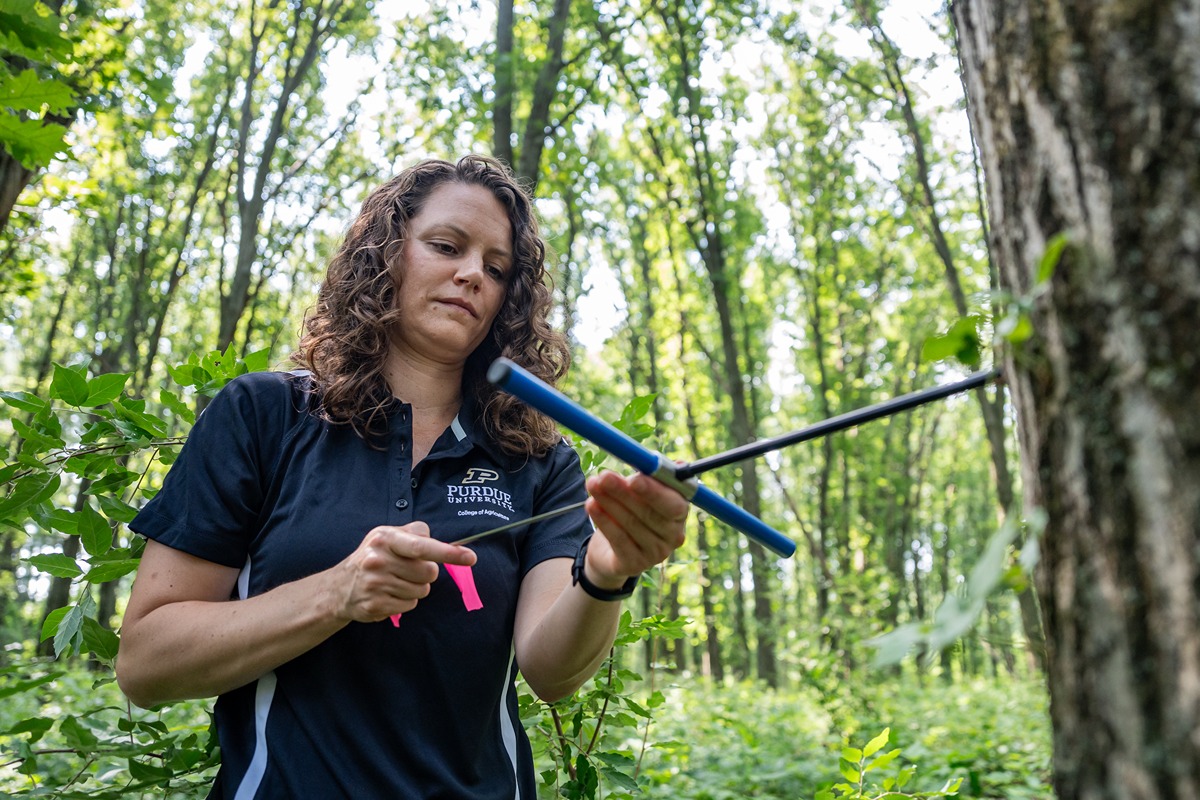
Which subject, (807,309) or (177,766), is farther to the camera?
(807,309)

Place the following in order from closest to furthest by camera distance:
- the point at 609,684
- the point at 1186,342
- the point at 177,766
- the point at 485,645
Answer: the point at 1186,342
the point at 485,645
the point at 177,766
the point at 609,684

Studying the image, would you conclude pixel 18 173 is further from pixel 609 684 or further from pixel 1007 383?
pixel 1007 383

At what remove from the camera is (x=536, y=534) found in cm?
195

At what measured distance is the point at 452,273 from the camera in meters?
2.02

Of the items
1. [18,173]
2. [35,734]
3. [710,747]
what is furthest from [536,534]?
[710,747]

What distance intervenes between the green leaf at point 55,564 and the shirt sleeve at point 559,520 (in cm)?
115

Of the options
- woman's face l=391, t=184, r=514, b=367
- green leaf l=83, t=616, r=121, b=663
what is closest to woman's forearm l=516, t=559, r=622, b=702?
woman's face l=391, t=184, r=514, b=367

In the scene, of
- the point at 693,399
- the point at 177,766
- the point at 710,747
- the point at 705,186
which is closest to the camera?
the point at 177,766

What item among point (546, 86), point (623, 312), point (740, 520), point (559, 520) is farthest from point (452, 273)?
point (623, 312)

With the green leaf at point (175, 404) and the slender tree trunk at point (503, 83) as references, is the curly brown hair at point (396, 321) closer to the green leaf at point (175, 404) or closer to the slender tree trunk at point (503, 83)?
the green leaf at point (175, 404)

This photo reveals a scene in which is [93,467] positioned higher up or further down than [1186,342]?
higher up

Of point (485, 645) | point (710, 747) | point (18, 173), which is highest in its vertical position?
point (18, 173)

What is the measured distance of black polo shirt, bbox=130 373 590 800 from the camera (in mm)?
1603

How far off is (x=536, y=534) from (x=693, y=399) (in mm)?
17352
